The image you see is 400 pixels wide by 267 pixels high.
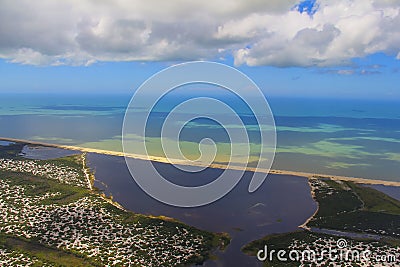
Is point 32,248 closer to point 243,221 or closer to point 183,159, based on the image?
point 243,221

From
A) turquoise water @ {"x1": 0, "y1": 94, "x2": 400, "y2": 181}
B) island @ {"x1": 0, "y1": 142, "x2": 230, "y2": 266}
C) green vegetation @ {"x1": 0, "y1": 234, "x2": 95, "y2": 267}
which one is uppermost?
turquoise water @ {"x1": 0, "y1": 94, "x2": 400, "y2": 181}

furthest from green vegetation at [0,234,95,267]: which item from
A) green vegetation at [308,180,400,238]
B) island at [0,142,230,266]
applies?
green vegetation at [308,180,400,238]
